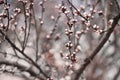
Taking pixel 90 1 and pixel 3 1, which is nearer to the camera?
pixel 3 1

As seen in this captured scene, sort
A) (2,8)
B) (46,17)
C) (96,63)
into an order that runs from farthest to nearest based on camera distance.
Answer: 1. (96,63)
2. (46,17)
3. (2,8)

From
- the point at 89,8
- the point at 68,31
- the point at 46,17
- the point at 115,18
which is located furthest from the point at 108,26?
the point at 46,17

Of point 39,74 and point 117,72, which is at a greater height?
point 117,72

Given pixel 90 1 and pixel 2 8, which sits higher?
pixel 90 1

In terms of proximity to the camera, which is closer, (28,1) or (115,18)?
(115,18)

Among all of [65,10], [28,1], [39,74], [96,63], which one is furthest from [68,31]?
[96,63]

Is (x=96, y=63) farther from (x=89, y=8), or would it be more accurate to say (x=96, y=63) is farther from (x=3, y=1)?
(x=3, y=1)

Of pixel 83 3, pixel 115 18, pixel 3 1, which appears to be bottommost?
pixel 115 18

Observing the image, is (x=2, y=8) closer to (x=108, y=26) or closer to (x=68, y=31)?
(x=68, y=31)

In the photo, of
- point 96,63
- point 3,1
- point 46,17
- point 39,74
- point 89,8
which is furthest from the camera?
point 96,63
